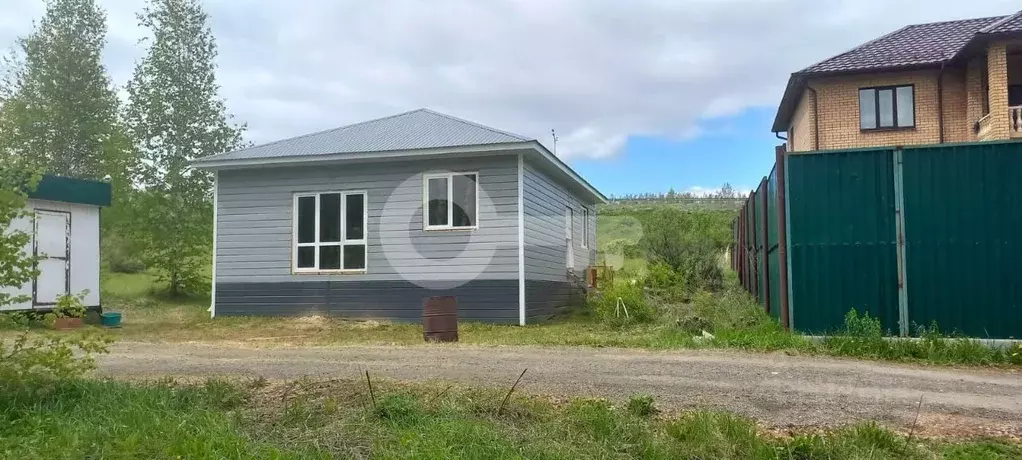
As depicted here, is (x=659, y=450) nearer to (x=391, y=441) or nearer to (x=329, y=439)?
(x=391, y=441)

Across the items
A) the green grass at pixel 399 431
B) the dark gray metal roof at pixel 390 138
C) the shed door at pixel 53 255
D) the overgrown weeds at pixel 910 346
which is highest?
the dark gray metal roof at pixel 390 138

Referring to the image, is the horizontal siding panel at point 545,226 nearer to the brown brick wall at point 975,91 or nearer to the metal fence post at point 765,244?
the metal fence post at point 765,244

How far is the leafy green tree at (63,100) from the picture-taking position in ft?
77.7

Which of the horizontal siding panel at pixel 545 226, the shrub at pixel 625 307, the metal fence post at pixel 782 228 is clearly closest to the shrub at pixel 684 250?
the horizontal siding panel at pixel 545 226

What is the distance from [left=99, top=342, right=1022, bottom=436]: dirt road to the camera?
4879 millimetres

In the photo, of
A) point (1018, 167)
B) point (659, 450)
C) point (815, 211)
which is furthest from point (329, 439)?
point (1018, 167)

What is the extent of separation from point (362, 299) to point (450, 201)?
95.5 inches

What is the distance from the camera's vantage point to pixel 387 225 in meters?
13.1

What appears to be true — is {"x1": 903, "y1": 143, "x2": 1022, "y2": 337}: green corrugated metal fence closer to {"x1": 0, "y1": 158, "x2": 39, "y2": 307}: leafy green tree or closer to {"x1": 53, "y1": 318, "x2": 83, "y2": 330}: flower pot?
{"x1": 0, "y1": 158, "x2": 39, "y2": 307}: leafy green tree

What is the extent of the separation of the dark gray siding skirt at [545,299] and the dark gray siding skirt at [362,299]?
0.45 m

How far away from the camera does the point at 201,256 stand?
20.8m

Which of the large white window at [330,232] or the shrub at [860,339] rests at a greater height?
the large white window at [330,232]

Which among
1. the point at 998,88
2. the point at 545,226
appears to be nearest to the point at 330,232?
the point at 545,226

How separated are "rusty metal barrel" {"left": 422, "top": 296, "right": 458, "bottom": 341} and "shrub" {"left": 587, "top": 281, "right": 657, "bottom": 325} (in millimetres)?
2933
